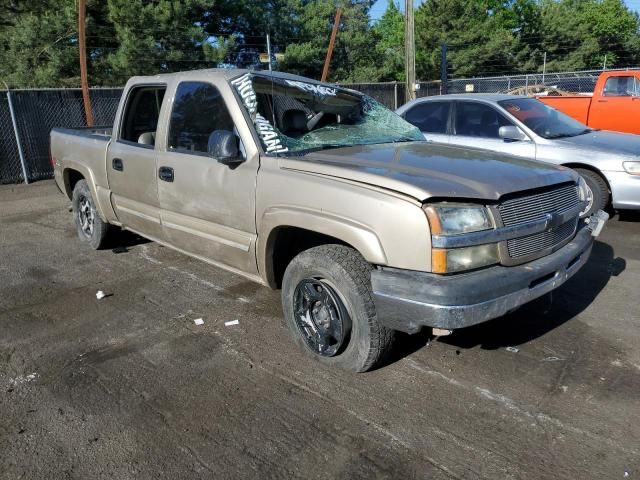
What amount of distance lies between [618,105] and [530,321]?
303 inches

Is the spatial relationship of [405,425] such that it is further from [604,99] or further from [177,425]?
[604,99]

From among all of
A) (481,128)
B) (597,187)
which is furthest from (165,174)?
(597,187)

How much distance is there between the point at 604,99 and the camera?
9953 millimetres

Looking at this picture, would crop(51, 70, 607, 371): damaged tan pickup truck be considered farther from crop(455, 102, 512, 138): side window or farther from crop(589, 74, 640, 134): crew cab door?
crop(589, 74, 640, 134): crew cab door

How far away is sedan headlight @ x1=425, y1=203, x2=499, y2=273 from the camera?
2.70 metres

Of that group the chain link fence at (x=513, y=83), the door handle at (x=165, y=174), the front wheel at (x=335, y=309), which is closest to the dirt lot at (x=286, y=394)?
the front wheel at (x=335, y=309)

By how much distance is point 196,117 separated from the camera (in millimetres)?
4113

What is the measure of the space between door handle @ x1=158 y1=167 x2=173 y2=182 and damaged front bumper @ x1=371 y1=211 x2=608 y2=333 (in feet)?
6.91

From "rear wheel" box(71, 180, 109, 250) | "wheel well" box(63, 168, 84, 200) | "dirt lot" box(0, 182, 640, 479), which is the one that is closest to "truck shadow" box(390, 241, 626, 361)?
"dirt lot" box(0, 182, 640, 479)

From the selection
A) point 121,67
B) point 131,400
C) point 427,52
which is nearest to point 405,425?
point 131,400

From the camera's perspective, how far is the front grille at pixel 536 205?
2924 millimetres

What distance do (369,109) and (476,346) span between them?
7.06ft

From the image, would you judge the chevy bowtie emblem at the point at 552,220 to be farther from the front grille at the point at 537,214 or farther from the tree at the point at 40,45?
the tree at the point at 40,45

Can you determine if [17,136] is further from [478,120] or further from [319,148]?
[319,148]
